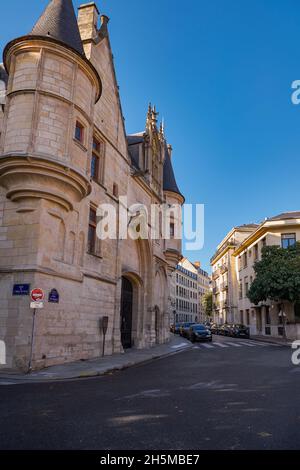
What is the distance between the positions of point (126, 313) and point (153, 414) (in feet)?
52.3

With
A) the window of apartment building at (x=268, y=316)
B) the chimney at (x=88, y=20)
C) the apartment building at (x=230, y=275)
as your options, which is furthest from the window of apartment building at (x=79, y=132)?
the apartment building at (x=230, y=275)

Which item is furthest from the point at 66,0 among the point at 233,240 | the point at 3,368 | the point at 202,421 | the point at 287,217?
the point at 233,240

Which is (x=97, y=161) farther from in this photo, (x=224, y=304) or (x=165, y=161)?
(x=224, y=304)

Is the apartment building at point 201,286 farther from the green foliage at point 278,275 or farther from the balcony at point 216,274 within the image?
the green foliage at point 278,275

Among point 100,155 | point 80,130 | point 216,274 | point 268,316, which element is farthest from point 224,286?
point 80,130

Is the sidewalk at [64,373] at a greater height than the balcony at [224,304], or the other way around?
the balcony at [224,304]

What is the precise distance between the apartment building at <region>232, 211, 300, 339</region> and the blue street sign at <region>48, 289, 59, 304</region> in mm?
24666

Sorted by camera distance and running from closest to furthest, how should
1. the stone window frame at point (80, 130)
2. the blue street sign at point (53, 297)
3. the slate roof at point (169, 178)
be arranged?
1. the blue street sign at point (53, 297)
2. the stone window frame at point (80, 130)
3. the slate roof at point (169, 178)

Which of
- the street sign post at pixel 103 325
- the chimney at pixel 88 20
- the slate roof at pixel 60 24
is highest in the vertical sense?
the chimney at pixel 88 20

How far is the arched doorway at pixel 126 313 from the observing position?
21.3 meters

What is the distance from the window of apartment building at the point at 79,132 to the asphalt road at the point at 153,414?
899 centimetres

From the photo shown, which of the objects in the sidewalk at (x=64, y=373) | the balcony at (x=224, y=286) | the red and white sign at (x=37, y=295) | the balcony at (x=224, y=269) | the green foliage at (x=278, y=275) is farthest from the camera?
the balcony at (x=224, y=286)

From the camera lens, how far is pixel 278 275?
31125 millimetres
